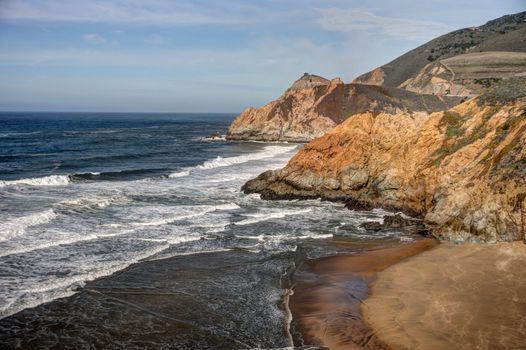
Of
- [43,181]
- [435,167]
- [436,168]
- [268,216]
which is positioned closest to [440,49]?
[435,167]

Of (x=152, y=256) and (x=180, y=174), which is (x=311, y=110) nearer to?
(x=180, y=174)

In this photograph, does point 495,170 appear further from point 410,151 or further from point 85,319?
point 85,319

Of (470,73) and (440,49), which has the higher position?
(440,49)

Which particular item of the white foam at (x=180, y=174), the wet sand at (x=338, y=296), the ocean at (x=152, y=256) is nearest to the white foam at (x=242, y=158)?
the white foam at (x=180, y=174)

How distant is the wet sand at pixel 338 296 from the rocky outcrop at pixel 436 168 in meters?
2.40

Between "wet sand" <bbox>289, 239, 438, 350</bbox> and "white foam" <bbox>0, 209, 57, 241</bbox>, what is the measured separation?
40.1ft

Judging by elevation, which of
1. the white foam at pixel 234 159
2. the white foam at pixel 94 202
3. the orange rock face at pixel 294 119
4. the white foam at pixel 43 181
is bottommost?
the white foam at pixel 94 202

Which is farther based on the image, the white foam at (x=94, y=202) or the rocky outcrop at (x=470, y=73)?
the rocky outcrop at (x=470, y=73)

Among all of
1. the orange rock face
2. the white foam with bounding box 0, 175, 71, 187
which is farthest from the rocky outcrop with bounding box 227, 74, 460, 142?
the white foam with bounding box 0, 175, 71, 187

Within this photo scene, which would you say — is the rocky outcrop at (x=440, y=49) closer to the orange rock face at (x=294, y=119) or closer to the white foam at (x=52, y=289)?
the orange rock face at (x=294, y=119)

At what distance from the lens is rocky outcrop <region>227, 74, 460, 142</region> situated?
74.6 meters

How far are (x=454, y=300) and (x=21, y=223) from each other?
1847 centimetres

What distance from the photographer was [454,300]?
14.2 meters

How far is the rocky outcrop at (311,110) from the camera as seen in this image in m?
74.6
